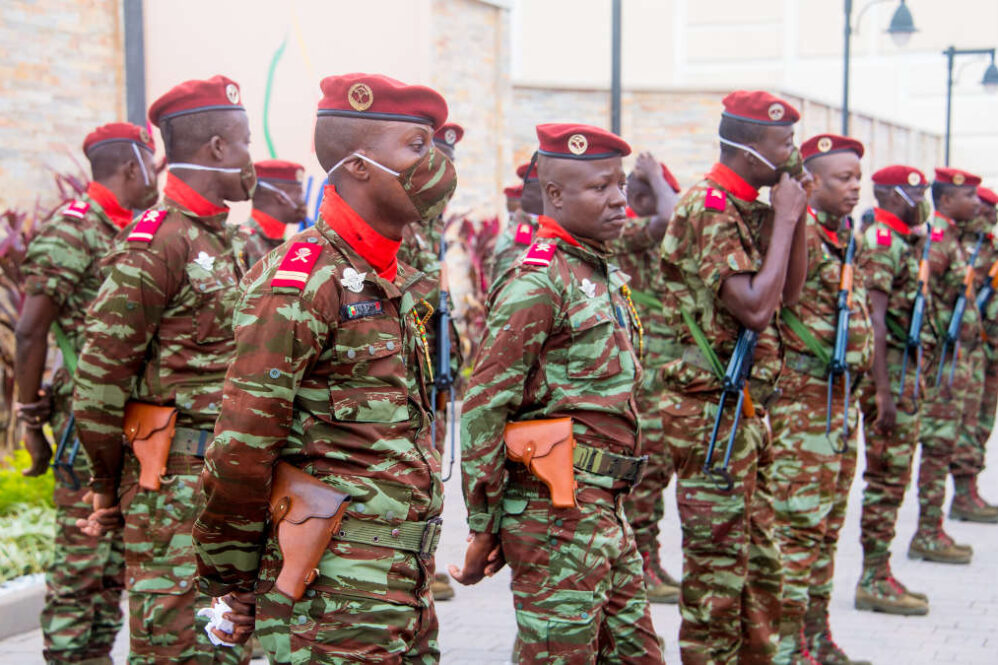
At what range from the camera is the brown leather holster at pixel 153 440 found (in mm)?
4395

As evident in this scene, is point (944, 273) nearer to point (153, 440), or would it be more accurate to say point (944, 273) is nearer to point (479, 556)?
point (479, 556)

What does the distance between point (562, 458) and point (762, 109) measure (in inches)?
75.6

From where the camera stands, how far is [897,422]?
7.24 metres

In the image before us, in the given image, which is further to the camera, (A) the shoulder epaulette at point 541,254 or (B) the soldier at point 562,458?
(A) the shoulder epaulette at point 541,254

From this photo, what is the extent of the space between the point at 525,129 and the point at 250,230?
14.4 m

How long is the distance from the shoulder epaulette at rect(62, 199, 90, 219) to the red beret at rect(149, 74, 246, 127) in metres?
1.15

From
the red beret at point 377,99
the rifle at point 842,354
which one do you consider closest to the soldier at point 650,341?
the rifle at point 842,354

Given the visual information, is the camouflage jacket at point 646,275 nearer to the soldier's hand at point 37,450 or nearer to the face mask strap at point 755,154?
the face mask strap at point 755,154

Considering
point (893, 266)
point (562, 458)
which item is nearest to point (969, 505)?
point (893, 266)

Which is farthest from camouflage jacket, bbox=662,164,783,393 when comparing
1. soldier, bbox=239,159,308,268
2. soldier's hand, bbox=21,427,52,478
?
soldier, bbox=239,159,308,268

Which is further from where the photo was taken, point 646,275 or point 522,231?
point 646,275

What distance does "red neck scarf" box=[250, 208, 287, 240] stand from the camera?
24.6 ft

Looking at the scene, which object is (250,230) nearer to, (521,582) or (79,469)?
(79,469)

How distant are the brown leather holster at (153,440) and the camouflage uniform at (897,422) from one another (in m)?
4.08
